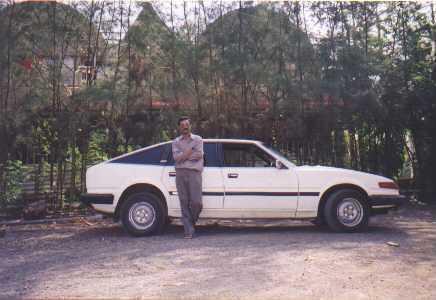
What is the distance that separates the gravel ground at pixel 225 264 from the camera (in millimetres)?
4117

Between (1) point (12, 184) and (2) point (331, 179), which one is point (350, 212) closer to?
(2) point (331, 179)

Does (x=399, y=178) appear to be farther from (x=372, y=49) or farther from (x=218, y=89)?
(x=218, y=89)

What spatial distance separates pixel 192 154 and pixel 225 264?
207cm

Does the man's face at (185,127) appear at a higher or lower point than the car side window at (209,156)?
higher

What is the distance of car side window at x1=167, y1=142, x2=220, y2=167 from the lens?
23.5ft

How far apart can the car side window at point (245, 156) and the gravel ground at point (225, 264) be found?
3.59 ft

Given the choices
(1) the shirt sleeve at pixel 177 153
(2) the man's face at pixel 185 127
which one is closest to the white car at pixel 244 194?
(1) the shirt sleeve at pixel 177 153

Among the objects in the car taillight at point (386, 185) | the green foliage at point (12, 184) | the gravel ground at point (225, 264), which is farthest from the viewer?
the green foliage at point (12, 184)

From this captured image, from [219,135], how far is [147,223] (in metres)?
3.54

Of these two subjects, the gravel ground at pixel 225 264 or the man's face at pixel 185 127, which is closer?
the gravel ground at pixel 225 264

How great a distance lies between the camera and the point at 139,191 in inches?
280

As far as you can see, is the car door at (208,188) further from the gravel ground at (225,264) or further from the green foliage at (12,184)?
the green foliage at (12,184)

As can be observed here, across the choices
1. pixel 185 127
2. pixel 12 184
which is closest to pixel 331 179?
pixel 185 127

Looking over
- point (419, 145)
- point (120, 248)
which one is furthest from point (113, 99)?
point (419, 145)
